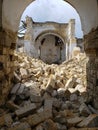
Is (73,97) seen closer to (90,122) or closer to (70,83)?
(70,83)

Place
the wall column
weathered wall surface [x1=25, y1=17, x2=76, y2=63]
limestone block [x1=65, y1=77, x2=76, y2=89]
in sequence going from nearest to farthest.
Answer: the wall column
limestone block [x1=65, y1=77, x2=76, y2=89]
weathered wall surface [x1=25, y1=17, x2=76, y2=63]

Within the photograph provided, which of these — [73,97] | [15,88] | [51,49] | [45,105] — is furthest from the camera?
[51,49]

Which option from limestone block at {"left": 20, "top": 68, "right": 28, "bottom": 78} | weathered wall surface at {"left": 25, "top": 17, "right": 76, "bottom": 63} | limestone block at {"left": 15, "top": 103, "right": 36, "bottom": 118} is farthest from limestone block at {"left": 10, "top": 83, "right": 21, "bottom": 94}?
weathered wall surface at {"left": 25, "top": 17, "right": 76, "bottom": 63}

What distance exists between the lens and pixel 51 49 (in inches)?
992

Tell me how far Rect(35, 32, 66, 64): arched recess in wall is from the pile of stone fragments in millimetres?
16869

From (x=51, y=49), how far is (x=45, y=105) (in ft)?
67.9

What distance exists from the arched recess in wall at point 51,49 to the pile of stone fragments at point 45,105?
1687cm

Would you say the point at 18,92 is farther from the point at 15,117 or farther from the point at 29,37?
the point at 29,37

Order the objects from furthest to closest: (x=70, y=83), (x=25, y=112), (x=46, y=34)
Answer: (x=46, y=34) < (x=70, y=83) < (x=25, y=112)

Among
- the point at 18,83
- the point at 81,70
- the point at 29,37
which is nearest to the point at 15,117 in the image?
the point at 18,83

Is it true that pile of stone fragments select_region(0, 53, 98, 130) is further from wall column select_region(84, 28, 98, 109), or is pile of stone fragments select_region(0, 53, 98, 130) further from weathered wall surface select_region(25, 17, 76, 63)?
weathered wall surface select_region(25, 17, 76, 63)

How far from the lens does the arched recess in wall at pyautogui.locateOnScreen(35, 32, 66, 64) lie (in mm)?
24781

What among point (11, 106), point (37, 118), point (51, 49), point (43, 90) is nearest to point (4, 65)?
point (11, 106)

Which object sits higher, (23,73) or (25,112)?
(23,73)
